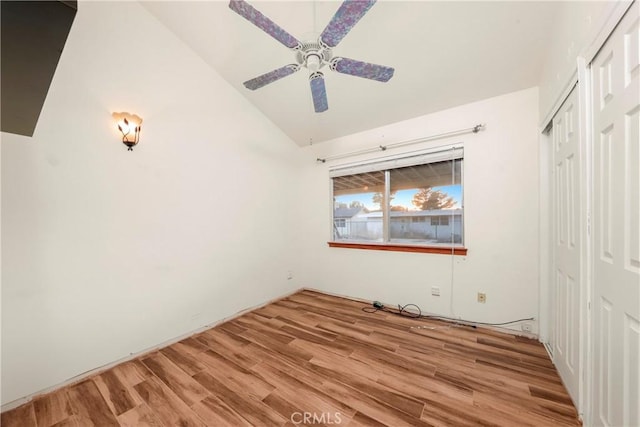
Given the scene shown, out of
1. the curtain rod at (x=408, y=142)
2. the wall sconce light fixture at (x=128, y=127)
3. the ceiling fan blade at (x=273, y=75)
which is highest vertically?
the ceiling fan blade at (x=273, y=75)

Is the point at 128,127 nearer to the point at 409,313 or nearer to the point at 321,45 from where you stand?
the point at 321,45

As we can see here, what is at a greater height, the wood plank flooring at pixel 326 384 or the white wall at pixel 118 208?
the white wall at pixel 118 208

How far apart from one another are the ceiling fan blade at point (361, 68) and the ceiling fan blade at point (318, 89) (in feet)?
0.36

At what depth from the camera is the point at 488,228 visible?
2.42m

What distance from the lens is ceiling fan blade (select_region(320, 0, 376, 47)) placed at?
117 cm

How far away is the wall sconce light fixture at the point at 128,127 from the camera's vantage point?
1988mm

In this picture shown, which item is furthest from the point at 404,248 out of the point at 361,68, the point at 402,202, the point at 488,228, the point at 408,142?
the point at 361,68

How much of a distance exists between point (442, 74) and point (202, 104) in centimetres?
257

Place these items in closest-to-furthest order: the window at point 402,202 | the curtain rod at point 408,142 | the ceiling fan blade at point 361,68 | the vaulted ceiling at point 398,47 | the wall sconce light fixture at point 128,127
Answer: the ceiling fan blade at point 361,68 < the vaulted ceiling at point 398,47 < the wall sconce light fixture at point 128,127 < the curtain rod at point 408,142 < the window at point 402,202

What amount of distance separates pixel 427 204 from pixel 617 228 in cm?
183

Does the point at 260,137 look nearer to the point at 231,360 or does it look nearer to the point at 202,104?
the point at 202,104

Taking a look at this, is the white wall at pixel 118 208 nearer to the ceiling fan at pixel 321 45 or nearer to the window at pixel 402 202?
the ceiling fan at pixel 321 45

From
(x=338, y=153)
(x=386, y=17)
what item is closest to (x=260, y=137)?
(x=338, y=153)

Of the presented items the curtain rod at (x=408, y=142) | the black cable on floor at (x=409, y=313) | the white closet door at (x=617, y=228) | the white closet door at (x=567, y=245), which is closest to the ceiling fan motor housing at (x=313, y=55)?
the white closet door at (x=617, y=228)
